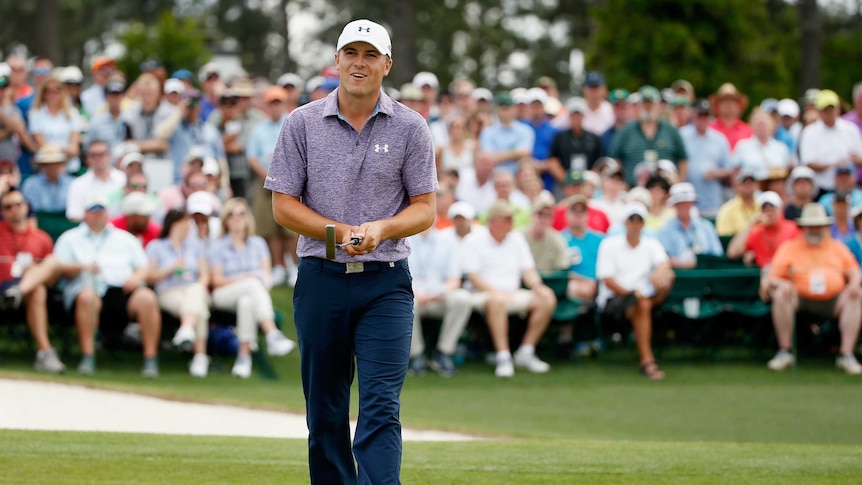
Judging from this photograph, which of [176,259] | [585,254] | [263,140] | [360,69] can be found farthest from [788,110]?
[360,69]

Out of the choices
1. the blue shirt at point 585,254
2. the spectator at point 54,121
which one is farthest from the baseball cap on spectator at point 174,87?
the blue shirt at point 585,254

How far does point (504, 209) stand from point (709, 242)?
9.11 ft

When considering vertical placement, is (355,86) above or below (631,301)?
above

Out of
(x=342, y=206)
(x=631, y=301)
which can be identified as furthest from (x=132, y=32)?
(x=342, y=206)

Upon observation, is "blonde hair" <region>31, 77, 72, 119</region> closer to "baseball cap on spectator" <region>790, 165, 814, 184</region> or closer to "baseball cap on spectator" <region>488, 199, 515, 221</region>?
"baseball cap on spectator" <region>488, 199, 515, 221</region>

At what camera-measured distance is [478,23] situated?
158ft

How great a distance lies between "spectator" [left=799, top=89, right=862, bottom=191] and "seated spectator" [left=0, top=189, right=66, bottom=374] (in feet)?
31.7

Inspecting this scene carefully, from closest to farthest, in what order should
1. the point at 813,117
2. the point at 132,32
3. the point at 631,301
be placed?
the point at 631,301
the point at 813,117
the point at 132,32

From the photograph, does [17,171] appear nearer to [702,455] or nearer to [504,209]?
[504,209]

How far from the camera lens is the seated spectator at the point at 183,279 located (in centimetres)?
1305

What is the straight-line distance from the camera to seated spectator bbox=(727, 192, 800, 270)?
14703mm

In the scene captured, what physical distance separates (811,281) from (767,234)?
1.08 meters

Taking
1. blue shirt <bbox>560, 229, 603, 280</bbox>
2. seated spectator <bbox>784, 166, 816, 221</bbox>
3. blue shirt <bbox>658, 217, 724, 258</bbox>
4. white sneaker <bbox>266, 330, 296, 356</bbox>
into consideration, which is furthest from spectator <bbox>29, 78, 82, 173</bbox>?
seated spectator <bbox>784, 166, 816, 221</bbox>

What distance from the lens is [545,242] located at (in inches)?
576
